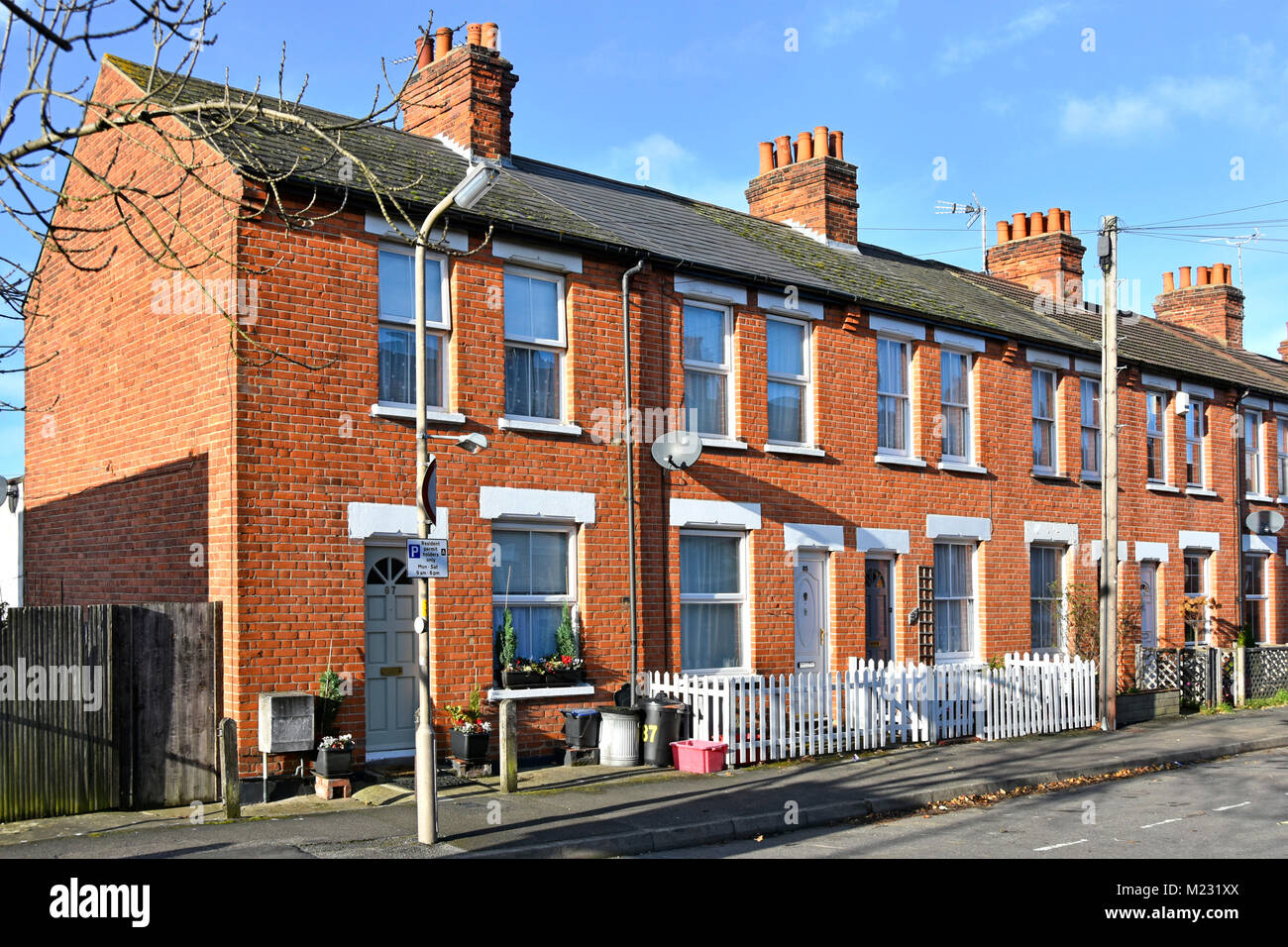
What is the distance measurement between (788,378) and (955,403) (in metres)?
3.97

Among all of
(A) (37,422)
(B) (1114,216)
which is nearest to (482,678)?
(A) (37,422)

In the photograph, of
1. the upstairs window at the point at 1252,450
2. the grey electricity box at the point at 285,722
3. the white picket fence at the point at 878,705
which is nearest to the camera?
the grey electricity box at the point at 285,722

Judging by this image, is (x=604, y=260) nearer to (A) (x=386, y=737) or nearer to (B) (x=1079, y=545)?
(A) (x=386, y=737)

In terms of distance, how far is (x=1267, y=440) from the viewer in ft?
87.5

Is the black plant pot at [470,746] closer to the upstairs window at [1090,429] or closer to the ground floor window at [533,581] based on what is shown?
the ground floor window at [533,581]

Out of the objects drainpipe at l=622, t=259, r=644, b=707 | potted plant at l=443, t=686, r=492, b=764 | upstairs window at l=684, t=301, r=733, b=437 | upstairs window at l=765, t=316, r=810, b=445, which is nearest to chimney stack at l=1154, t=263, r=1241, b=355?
upstairs window at l=765, t=316, r=810, b=445

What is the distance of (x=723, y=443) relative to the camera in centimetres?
1600

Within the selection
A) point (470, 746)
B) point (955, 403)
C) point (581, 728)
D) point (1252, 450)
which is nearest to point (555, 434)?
point (581, 728)

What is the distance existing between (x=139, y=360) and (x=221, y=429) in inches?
114

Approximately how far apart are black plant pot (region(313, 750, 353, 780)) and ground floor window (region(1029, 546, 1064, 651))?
1327cm

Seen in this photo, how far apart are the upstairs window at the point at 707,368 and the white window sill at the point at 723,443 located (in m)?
0.19

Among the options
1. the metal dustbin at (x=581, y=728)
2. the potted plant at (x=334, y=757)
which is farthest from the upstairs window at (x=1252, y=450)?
the potted plant at (x=334, y=757)

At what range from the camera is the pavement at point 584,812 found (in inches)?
376

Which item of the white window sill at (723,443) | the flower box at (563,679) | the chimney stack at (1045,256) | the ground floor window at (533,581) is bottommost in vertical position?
the flower box at (563,679)
